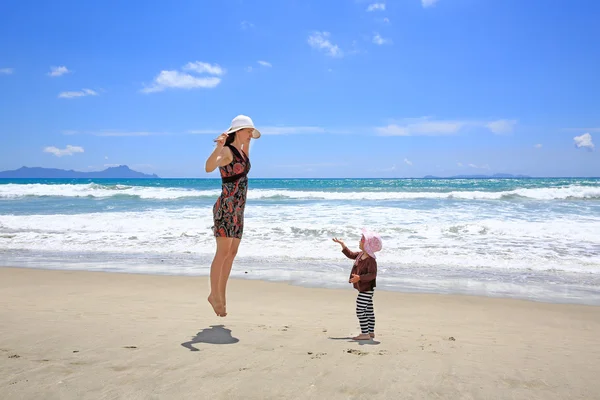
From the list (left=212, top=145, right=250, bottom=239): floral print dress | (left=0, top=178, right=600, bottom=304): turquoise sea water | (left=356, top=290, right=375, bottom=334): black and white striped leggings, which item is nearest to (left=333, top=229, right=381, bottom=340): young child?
(left=356, top=290, right=375, bottom=334): black and white striped leggings

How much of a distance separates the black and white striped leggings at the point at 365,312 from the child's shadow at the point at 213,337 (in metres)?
1.15

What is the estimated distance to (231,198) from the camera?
4129mm

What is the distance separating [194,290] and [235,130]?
139 inches

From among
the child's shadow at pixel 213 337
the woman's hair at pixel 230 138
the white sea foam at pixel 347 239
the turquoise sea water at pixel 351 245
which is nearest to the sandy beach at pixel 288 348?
the child's shadow at pixel 213 337

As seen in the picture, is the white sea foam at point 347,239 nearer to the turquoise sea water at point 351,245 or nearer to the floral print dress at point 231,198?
the turquoise sea water at point 351,245

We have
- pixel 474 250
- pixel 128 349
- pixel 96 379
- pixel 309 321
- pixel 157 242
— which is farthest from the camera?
pixel 157 242

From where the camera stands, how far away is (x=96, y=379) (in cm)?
303

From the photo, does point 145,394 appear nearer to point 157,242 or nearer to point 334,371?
point 334,371

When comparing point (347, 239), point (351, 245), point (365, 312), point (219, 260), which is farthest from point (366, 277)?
point (347, 239)

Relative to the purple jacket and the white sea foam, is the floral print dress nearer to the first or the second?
the purple jacket

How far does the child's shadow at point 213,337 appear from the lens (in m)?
3.93

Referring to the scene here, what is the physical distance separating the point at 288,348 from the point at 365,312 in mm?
877

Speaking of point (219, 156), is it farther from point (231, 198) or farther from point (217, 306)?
point (217, 306)

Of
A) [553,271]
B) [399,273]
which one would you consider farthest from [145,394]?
[553,271]
